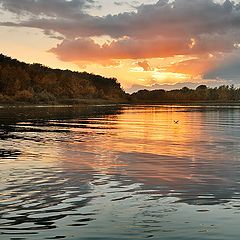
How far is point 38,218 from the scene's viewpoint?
1067 cm

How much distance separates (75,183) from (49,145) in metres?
13.5

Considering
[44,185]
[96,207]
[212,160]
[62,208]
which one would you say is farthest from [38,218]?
[212,160]

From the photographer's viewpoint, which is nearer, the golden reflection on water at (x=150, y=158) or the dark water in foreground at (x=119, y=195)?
the dark water in foreground at (x=119, y=195)

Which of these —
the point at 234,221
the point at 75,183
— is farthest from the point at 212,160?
the point at 234,221

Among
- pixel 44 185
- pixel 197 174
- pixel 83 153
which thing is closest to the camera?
pixel 44 185

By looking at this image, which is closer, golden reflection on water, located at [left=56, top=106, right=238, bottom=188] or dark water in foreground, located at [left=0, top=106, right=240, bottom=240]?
dark water in foreground, located at [left=0, top=106, right=240, bottom=240]

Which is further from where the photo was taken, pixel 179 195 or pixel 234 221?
pixel 179 195

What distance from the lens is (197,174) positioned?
17.4 meters

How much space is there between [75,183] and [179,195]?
3998 mm

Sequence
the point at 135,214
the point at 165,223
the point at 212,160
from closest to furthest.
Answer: the point at 165,223 < the point at 135,214 < the point at 212,160

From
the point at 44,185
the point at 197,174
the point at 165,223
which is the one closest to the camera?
the point at 165,223

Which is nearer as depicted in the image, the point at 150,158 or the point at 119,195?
the point at 119,195

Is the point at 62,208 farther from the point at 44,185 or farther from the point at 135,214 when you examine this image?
the point at 44,185

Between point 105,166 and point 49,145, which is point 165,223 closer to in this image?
point 105,166
